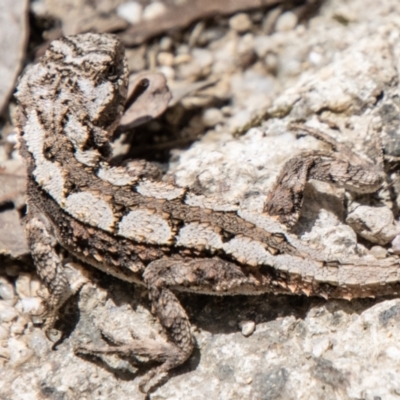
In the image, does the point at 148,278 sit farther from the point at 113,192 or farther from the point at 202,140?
the point at 202,140

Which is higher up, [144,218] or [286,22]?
[144,218]

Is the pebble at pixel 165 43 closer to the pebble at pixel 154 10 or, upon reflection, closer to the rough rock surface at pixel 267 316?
the pebble at pixel 154 10

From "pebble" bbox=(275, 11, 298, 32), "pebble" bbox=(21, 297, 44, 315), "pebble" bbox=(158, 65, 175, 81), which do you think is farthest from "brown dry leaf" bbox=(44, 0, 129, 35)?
"pebble" bbox=(21, 297, 44, 315)

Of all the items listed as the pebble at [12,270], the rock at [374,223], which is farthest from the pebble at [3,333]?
the rock at [374,223]

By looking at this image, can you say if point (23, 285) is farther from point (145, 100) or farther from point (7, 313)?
point (145, 100)

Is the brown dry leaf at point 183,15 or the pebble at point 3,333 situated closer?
the pebble at point 3,333

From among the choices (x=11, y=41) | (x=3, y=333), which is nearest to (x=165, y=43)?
(x=11, y=41)

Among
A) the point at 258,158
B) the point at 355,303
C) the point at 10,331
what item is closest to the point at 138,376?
the point at 10,331
